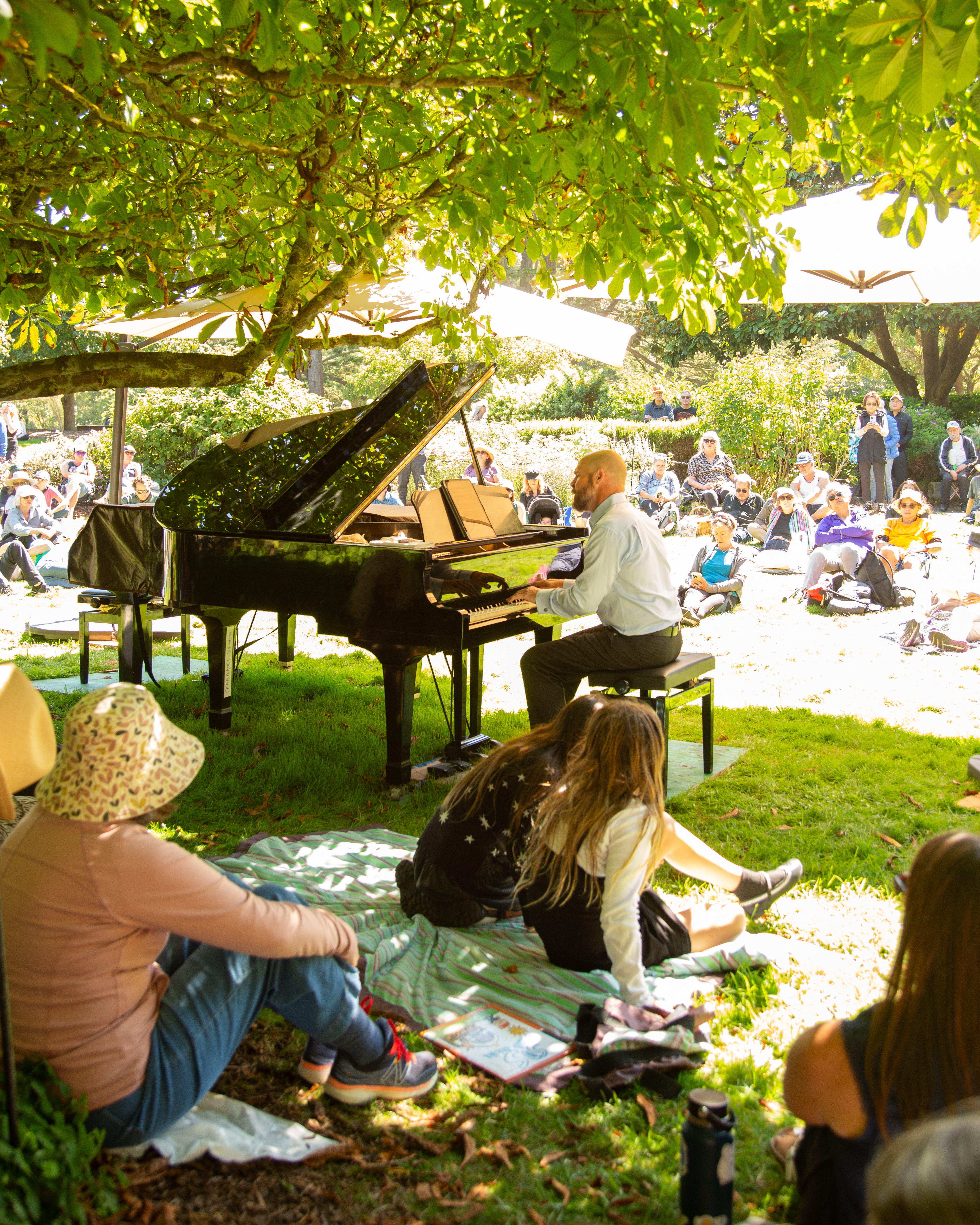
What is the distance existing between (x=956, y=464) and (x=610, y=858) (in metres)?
17.3

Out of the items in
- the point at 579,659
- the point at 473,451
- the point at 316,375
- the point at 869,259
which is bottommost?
the point at 579,659

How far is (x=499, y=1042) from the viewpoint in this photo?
3.37 meters

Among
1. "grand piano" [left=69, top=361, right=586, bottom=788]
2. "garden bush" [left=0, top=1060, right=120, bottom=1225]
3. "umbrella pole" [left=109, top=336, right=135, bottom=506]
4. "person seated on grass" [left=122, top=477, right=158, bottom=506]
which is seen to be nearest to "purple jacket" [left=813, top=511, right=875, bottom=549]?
"grand piano" [left=69, top=361, right=586, bottom=788]

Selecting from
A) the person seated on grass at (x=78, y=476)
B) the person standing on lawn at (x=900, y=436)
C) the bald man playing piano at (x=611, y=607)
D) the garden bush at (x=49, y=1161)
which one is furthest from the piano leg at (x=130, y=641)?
the person standing on lawn at (x=900, y=436)

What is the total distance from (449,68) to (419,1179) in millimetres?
4551

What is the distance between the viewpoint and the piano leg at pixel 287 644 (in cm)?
894

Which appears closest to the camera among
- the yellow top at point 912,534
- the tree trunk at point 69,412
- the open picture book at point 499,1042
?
the open picture book at point 499,1042

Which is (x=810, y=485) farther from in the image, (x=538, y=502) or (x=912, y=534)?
(x=538, y=502)

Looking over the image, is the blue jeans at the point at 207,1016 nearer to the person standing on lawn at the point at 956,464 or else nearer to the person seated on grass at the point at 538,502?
the person seated on grass at the point at 538,502

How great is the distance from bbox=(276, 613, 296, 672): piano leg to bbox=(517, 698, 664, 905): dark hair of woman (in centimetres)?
579

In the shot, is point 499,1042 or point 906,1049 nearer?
point 906,1049

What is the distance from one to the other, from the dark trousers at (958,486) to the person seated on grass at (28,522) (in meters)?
15.5

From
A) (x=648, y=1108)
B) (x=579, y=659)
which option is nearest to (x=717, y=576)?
(x=579, y=659)

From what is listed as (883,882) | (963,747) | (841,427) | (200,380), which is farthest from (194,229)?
(841,427)
